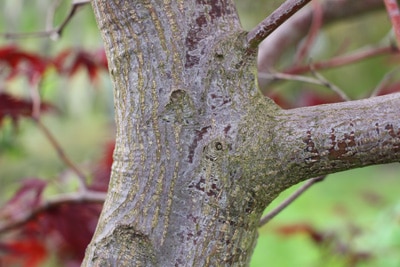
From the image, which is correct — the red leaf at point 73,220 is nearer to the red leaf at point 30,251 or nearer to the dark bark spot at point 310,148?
the red leaf at point 30,251

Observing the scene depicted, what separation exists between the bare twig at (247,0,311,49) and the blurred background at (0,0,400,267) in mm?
277

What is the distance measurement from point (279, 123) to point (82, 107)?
906cm

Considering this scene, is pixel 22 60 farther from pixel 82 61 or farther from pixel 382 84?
pixel 382 84

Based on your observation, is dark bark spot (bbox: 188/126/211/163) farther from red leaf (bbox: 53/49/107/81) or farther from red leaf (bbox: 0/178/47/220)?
red leaf (bbox: 53/49/107/81)

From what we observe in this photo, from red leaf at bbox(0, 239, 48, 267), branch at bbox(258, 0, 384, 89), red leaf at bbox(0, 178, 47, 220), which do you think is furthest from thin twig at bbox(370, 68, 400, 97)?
red leaf at bbox(0, 239, 48, 267)

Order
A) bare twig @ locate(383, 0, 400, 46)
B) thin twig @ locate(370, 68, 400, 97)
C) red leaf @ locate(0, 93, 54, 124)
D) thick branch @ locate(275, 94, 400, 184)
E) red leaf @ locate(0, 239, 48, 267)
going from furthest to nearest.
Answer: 1. red leaf @ locate(0, 239, 48, 267)
2. red leaf @ locate(0, 93, 54, 124)
3. thin twig @ locate(370, 68, 400, 97)
4. bare twig @ locate(383, 0, 400, 46)
5. thick branch @ locate(275, 94, 400, 184)

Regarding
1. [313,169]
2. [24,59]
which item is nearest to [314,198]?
[24,59]

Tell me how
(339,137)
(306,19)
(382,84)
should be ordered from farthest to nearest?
(306,19), (382,84), (339,137)

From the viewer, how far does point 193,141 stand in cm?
49

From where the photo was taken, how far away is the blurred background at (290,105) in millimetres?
1436

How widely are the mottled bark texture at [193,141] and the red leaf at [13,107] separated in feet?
2.55

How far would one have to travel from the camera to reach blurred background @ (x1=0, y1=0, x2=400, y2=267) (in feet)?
4.71

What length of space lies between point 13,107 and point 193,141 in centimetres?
84

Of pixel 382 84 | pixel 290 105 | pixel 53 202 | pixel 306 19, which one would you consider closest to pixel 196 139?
pixel 382 84
